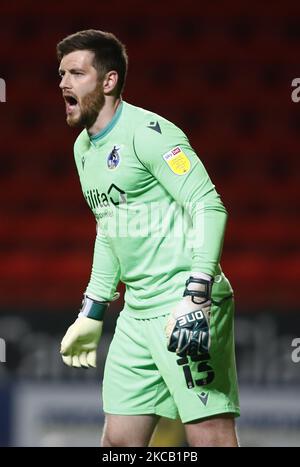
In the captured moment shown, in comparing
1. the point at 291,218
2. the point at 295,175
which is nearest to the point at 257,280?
the point at 291,218

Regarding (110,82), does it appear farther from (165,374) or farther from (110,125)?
(165,374)

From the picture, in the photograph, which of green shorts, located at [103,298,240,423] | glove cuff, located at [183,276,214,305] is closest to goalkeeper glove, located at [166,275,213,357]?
glove cuff, located at [183,276,214,305]

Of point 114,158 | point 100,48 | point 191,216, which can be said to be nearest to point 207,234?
point 191,216

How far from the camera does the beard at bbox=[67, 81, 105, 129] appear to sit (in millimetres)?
2586

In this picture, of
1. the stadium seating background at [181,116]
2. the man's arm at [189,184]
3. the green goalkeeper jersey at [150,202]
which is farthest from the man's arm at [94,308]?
the stadium seating background at [181,116]

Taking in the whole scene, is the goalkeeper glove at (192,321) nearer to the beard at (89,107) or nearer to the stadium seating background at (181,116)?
the beard at (89,107)

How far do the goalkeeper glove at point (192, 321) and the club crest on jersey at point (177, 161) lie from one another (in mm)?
256

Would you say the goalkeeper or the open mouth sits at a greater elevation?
the open mouth

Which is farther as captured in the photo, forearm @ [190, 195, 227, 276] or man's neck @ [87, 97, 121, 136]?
man's neck @ [87, 97, 121, 136]

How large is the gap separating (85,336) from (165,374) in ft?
1.22

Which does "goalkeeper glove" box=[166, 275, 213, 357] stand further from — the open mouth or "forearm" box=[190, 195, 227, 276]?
the open mouth

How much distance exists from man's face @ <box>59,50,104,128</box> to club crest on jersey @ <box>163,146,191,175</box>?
0.26 m
